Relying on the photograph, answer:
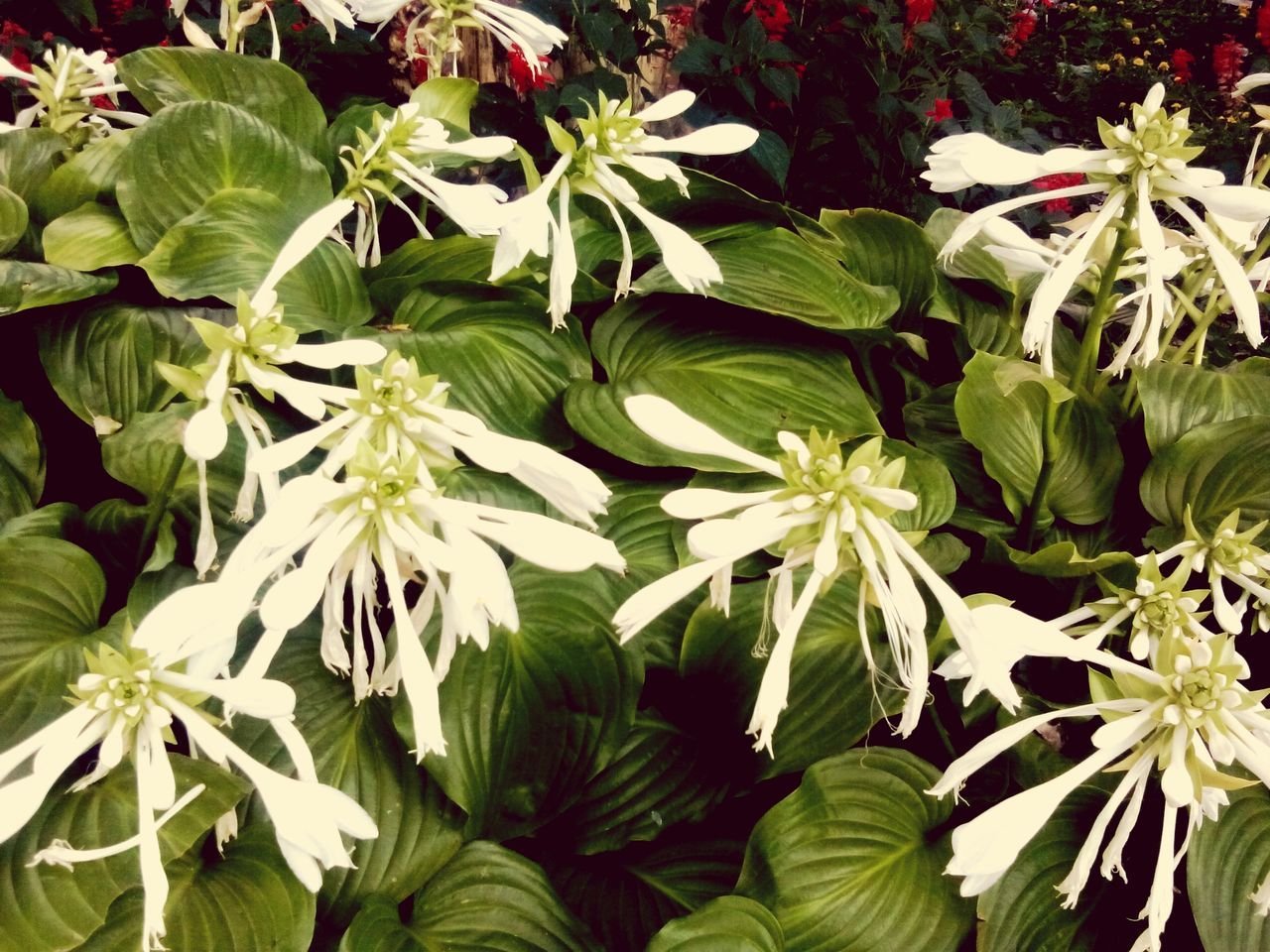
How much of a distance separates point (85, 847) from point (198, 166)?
0.71m

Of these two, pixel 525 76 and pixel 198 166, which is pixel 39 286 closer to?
pixel 198 166

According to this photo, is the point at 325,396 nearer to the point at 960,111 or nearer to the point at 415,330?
the point at 415,330

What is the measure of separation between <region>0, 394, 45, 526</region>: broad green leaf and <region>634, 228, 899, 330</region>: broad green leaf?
2.01ft

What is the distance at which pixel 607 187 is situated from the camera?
3.00 ft

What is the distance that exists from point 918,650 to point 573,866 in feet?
1.38

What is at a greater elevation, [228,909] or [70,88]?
[70,88]

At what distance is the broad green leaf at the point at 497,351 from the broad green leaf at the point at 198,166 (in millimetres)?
205

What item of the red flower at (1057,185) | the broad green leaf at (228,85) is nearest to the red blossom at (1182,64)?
the red flower at (1057,185)

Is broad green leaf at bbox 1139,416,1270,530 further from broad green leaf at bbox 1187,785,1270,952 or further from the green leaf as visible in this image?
the green leaf

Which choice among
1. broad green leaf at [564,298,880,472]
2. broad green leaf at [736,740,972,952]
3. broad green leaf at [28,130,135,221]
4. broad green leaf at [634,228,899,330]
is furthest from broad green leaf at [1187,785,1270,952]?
broad green leaf at [28,130,135,221]

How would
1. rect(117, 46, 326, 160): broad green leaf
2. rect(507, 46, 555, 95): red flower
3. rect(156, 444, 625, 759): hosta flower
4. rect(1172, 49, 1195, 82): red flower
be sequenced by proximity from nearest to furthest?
rect(156, 444, 625, 759): hosta flower, rect(117, 46, 326, 160): broad green leaf, rect(507, 46, 555, 95): red flower, rect(1172, 49, 1195, 82): red flower

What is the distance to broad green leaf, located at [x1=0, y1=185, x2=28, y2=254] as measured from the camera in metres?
1.02

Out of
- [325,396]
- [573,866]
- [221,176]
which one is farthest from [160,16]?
[573,866]

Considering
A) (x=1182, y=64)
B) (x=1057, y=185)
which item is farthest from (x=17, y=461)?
(x=1182, y=64)
